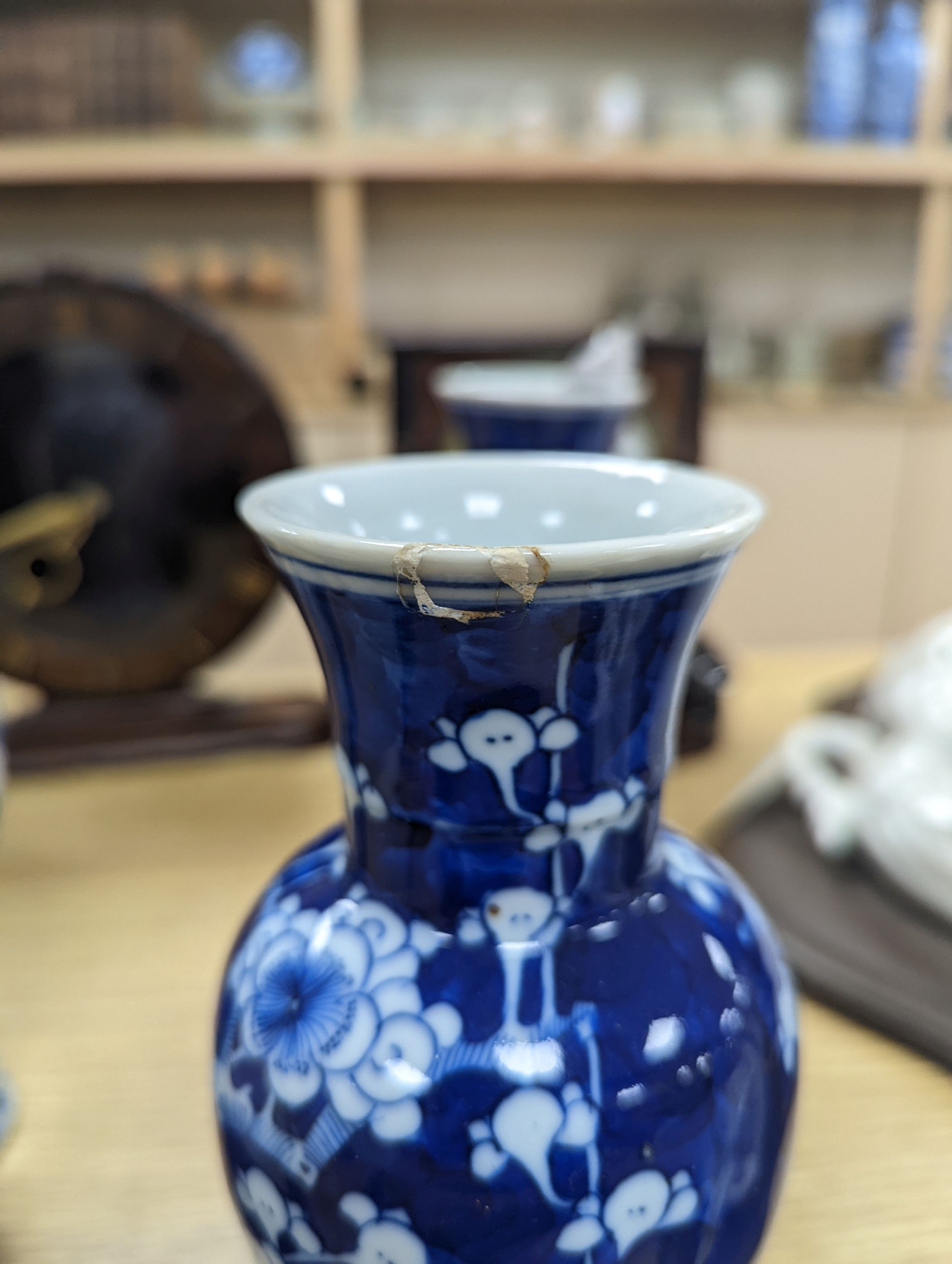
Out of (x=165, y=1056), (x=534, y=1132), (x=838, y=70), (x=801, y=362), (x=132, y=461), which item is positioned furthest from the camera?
(x=801, y=362)

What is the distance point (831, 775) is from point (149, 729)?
424 mm

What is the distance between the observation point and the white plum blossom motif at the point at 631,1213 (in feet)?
0.74

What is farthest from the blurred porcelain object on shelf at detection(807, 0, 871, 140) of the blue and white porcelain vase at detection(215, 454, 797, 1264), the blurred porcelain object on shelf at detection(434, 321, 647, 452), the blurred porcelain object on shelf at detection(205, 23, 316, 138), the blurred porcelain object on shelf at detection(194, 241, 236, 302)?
the blue and white porcelain vase at detection(215, 454, 797, 1264)

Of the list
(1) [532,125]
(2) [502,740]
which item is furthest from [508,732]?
(1) [532,125]

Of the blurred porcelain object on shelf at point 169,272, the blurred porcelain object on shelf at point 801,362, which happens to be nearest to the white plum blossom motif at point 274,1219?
the blurred porcelain object on shelf at point 169,272

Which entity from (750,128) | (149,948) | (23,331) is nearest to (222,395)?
(23,331)

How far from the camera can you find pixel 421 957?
245 millimetres

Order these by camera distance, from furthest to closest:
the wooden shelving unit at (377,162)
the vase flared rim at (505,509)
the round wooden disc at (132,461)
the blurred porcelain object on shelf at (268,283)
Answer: the blurred porcelain object on shelf at (268,283) < the wooden shelving unit at (377,162) < the round wooden disc at (132,461) < the vase flared rim at (505,509)

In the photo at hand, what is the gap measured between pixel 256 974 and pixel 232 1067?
0.02 m

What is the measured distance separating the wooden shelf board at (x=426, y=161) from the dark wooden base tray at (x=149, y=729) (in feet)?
3.50

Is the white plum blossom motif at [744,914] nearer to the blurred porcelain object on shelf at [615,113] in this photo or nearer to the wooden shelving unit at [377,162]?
the wooden shelving unit at [377,162]

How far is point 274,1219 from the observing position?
25cm

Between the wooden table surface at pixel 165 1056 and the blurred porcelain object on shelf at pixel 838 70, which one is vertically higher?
the blurred porcelain object on shelf at pixel 838 70

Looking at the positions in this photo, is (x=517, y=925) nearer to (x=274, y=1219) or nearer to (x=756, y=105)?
(x=274, y=1219)
